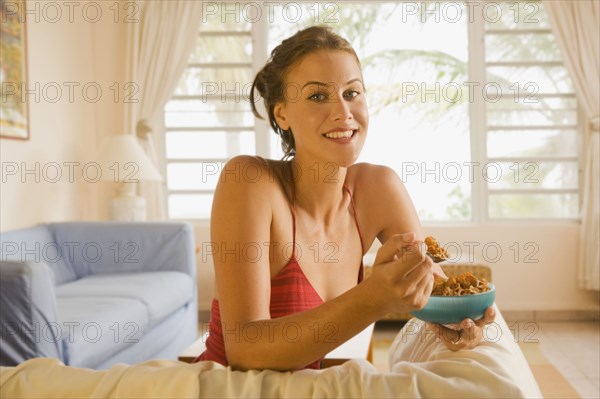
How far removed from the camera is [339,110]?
1.27 metres

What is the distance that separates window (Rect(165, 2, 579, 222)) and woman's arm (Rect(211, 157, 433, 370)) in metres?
4.23

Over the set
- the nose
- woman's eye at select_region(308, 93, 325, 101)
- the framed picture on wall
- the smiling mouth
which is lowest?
the smiling mouth

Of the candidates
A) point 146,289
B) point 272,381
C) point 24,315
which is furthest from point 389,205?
point 146,289

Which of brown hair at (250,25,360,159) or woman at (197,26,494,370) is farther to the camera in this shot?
brown hair at (250,25,360,159)

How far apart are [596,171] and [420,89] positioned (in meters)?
1.48

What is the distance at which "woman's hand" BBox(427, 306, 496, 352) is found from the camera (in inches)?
38.9

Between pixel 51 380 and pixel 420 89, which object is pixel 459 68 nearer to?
pixel 420 89

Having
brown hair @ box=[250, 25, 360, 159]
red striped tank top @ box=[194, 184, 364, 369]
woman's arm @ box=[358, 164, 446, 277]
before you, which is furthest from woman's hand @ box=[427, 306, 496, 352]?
brown hair @ box=[250, 25, 360, 159]

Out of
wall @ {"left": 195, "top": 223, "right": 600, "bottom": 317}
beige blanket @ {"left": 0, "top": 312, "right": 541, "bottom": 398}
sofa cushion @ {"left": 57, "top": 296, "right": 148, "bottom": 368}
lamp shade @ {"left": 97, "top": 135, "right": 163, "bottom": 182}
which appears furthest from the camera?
wall @ {"left": 195, "top": 223, "right": 600, "bottom": 317}

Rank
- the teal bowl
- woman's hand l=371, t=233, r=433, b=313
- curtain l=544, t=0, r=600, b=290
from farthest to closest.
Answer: curtain l=544, t=0, r=600, b=290
the teal bowl
woman's hand l=371, t=233, r=433, b=313

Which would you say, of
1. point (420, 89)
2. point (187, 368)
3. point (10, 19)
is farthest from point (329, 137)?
point (420, 89)

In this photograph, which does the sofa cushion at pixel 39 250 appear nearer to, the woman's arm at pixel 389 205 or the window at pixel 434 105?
the window at pixel 434 105

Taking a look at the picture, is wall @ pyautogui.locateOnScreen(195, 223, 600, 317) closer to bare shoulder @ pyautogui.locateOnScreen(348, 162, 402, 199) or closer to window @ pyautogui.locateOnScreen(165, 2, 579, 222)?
window @ pyautogui.locateOnScreen(165, 2, 579, 222)

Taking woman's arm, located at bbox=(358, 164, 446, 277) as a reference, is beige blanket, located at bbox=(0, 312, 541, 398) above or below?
below
